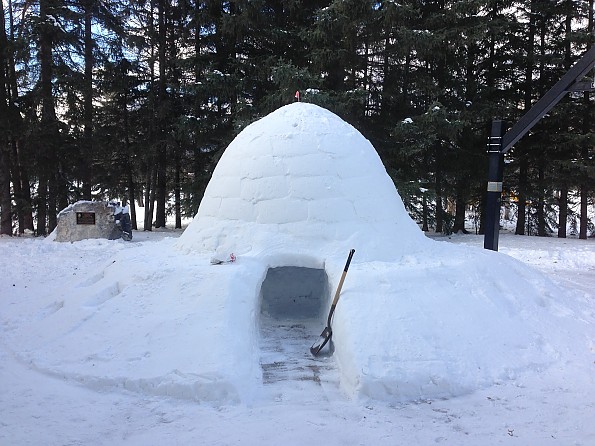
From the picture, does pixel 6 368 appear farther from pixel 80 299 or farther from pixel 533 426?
pixel 533 426

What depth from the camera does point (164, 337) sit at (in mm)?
4184

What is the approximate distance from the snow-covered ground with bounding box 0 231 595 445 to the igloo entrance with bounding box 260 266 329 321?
0.60 m

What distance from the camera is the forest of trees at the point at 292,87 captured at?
40.1 ft

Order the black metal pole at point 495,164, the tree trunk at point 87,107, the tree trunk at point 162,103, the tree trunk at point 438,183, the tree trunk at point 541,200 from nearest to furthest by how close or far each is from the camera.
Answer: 1. the black metal pole at point 495,164
2. the tree trunk at point 87,107
3. the tree trunk at point 438,183
4. the tree trunk at point 541,200
5. the tree trunk at point 162,103

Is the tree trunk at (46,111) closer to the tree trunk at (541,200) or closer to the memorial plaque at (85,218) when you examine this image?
the memorial plaque at (85,218)

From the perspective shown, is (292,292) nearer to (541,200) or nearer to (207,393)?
(207,393)

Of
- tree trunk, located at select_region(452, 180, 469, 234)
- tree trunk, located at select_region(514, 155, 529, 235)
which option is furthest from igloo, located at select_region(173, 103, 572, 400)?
tree trunk, located at select_region(514, 155, 529, 235)

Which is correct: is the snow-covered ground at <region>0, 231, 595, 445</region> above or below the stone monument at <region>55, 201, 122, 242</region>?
below

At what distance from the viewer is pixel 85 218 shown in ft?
39.1

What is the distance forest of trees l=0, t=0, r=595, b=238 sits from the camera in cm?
1221

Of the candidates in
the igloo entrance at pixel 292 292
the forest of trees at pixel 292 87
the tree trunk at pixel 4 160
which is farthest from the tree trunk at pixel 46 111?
the igloo entrance at pixel 292 292

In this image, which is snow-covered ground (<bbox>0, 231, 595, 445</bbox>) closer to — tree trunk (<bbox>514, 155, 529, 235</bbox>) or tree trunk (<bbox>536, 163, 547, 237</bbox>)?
tree trunk (<bbox>514, 155, 529, 235</bbox>)

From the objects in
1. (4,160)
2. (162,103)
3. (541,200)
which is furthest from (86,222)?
(541,200)

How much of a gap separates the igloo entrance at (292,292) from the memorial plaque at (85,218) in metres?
7.96
